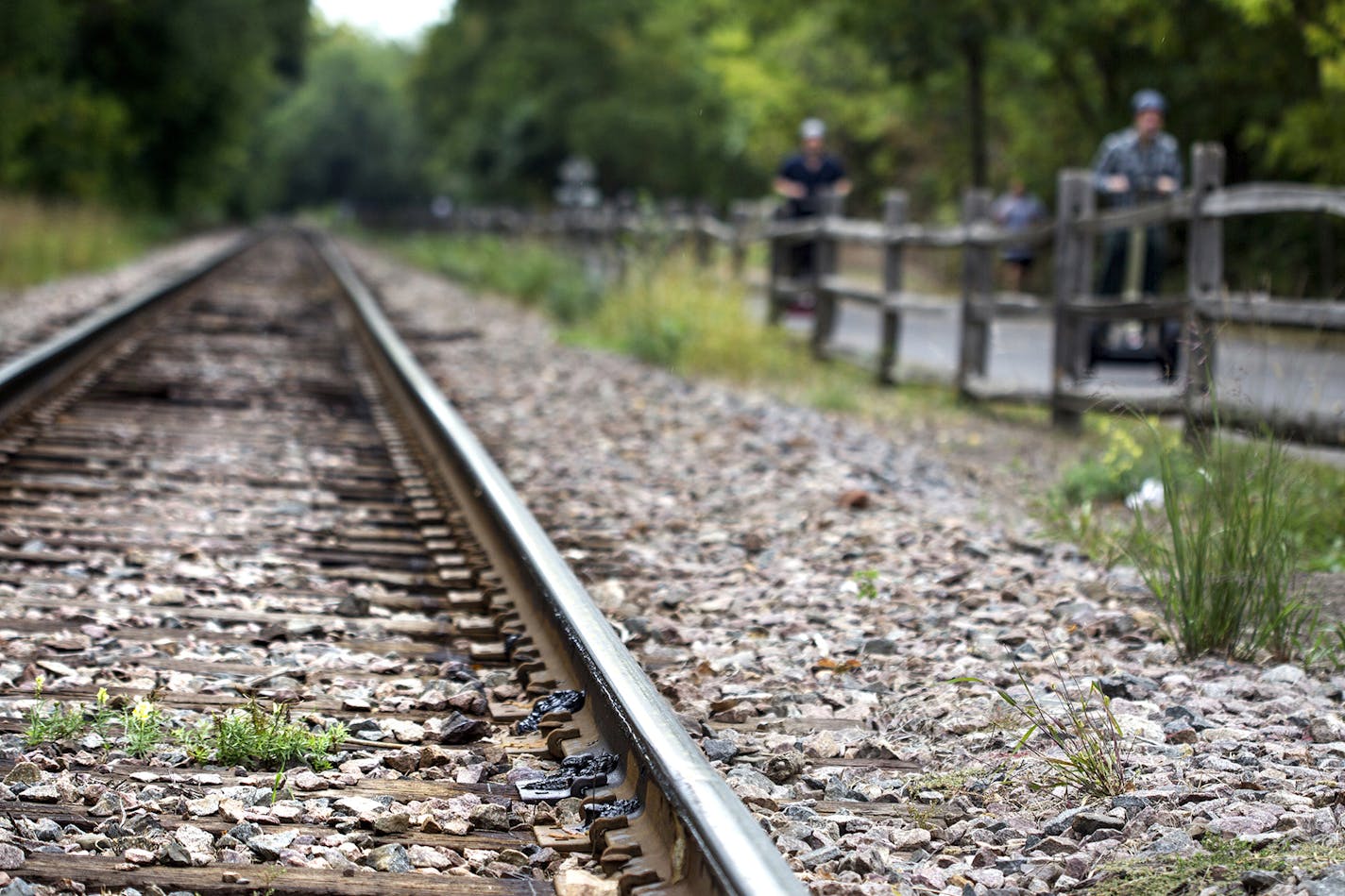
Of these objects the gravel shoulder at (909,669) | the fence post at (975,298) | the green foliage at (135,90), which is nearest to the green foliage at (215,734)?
the gravel shoulder at (909,669)

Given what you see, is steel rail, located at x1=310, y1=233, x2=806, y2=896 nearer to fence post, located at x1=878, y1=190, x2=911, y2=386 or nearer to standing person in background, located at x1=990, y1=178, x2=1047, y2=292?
fence post, located at x1=878, y1=190, x2=911, y2=386

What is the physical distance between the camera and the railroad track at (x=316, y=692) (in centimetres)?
271

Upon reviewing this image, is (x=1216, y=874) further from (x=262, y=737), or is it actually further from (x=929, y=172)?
(x=929, y=172)

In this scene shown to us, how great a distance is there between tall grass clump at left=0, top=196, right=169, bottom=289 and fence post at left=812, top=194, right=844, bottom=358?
9846 millimetres

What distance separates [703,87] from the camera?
49.9 meters

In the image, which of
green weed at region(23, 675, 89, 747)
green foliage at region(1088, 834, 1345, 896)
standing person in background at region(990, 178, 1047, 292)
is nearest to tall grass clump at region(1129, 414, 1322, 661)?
green foliage at region(1088, 834, 1345, 896)

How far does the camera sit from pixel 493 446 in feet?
24.5

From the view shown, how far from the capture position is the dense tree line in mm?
18219

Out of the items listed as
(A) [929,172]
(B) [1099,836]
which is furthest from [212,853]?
(A) [929,172]

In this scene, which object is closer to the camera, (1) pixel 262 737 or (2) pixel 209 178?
(1) pixel 262 737

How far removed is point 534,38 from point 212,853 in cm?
4703

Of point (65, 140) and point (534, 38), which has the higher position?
point (534, 38)

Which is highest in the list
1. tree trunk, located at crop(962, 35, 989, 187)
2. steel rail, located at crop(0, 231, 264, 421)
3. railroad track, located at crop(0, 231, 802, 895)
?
tree trunk, located at crop(962, 35, 989, 187)

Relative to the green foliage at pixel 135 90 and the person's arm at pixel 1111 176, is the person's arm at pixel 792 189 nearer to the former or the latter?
the person's arm at pixel 1111 176
